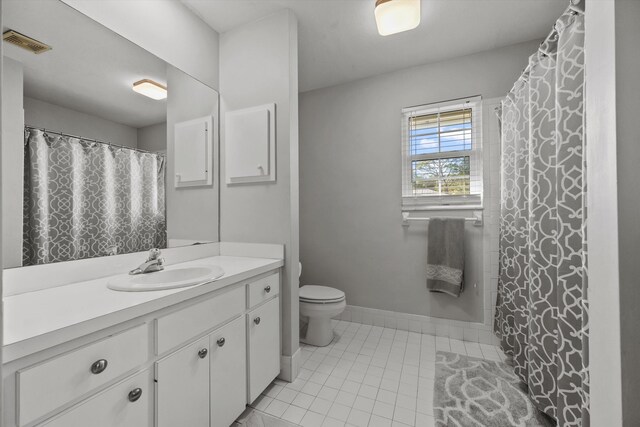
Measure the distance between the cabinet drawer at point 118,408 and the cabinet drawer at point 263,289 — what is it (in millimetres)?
595

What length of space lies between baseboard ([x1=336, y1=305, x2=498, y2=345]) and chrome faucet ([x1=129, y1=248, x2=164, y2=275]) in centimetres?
182

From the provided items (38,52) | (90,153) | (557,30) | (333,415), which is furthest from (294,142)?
(333,415)

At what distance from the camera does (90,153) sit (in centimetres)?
133

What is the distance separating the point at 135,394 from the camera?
917 millimetres

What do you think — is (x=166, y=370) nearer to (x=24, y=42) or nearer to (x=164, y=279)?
(x=164, y=279)

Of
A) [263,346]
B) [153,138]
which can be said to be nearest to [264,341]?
[263,346]

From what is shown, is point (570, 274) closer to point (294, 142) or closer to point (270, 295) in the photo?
point (270, 295)

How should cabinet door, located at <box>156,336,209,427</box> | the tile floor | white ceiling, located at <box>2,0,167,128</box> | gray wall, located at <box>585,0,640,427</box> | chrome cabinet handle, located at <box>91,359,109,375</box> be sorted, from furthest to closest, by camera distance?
1. the tile floor
2. white ceiling, located at <box>2,0,167,128</box>
3. cabinet door, located at <box>156,336,209,427</box>
4. chrome cabinet handle, located at <box>91,359,109,375</box>
5. gray wall, located at <box>585,0,640,427</box>

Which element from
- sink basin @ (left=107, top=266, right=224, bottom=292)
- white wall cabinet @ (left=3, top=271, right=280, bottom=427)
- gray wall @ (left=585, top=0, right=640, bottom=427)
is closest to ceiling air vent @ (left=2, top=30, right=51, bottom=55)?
sink basin @ (left=107, top=266, right=224, bottom=292)

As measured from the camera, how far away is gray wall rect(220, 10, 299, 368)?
1.80 metres

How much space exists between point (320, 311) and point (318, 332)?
8.1 inches

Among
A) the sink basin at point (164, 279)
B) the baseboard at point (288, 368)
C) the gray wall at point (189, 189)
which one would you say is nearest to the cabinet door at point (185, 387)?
the sink basin at point (164, 279)

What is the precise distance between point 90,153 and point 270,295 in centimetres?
116

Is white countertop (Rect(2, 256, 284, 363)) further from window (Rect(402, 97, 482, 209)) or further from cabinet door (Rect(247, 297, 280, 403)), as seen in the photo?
window (Rect(402, 97, 482, 209))
